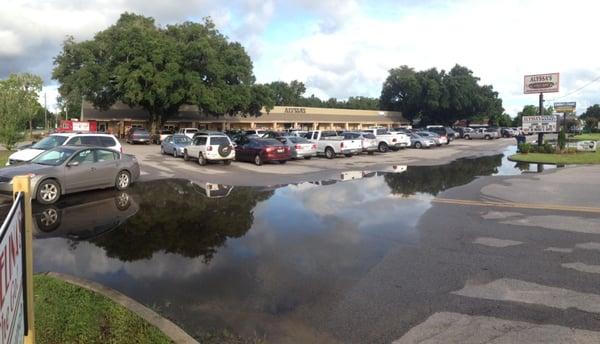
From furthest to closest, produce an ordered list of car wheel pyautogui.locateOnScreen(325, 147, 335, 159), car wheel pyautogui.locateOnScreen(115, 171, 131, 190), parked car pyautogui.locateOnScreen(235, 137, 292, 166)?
1. car wheel pyautogui.locateOnScreen(325, 147, 335, 159)
2. parked car pyautogui.locateOnScreen(235, 137, 292, 166)
3. car wheel pyautogui.locateOnScreen(115, 171, 131, 190)

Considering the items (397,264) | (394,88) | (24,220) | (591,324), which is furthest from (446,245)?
(394,88)

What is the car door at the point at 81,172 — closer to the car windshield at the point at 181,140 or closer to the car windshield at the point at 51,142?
the car windshield at the point at 51,142

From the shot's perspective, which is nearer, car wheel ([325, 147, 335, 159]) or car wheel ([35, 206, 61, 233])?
car wheel ([35, 206, 61, 233])

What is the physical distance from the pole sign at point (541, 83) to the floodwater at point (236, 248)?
86.2 ft

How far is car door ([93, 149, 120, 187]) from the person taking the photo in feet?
43.7

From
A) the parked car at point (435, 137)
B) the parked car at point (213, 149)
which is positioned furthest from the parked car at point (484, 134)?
the parked car at point (213, 149)

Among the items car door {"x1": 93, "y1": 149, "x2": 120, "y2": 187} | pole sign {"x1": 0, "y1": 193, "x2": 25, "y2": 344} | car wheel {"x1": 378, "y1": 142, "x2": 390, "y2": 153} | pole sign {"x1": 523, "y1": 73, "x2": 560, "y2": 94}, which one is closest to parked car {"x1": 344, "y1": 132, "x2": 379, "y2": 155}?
car wheel {"x1": 378, "y1": 142, "x2": 390, "y2": 153}

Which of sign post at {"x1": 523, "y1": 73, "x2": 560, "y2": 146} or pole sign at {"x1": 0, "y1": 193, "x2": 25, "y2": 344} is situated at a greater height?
sign post at {"x1": 523, "y1": 73, "x2": 560, "y2": 146}

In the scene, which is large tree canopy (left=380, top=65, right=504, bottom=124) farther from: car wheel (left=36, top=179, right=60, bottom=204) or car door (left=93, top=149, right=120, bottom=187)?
car wheel (left=36, top=179, right=60, bottom=204)

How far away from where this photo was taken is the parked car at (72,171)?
11.5m

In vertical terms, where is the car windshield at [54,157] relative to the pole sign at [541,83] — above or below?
below

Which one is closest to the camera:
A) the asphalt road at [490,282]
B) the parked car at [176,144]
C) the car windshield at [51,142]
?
the asphalt road at [490,282]

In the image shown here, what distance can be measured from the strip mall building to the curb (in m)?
53.9

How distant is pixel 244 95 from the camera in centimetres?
5234
